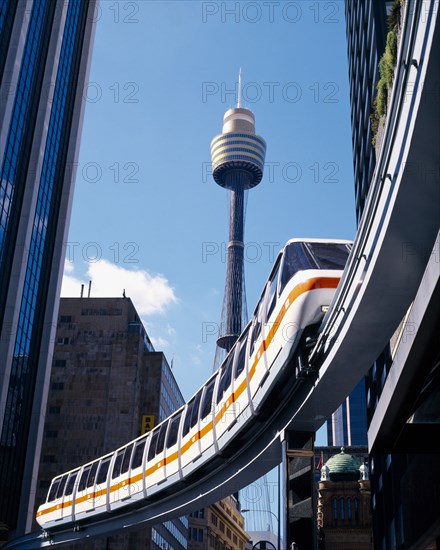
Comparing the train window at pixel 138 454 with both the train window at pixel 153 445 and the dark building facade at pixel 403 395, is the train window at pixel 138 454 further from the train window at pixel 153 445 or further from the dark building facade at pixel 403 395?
the dark building facade at pixel 403 395

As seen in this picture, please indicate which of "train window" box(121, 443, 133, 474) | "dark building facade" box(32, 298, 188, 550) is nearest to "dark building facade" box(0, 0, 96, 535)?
"train window" box(121, 443, 133, 474)

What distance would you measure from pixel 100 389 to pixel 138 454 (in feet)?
231

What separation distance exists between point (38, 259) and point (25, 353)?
951 centimetres

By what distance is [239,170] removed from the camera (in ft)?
650

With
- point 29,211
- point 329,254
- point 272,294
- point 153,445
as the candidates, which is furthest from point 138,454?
point 29,211

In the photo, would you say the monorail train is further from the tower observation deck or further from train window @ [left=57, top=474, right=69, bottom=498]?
the tower observation deck

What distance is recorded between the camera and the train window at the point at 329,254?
17.0 metres

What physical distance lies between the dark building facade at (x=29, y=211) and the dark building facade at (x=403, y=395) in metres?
27.2

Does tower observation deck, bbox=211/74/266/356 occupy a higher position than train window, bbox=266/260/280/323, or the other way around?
tower observation deck, bbox=211/74/266/356

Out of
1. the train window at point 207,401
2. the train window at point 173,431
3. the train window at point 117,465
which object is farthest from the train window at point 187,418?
the train window at point 117,465

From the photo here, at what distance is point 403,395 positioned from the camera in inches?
623

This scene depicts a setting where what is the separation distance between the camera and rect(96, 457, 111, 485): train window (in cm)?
3362

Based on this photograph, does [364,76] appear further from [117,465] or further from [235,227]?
[235,227]

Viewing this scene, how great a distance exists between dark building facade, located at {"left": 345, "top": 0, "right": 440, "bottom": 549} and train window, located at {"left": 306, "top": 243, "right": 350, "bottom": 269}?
228cm
